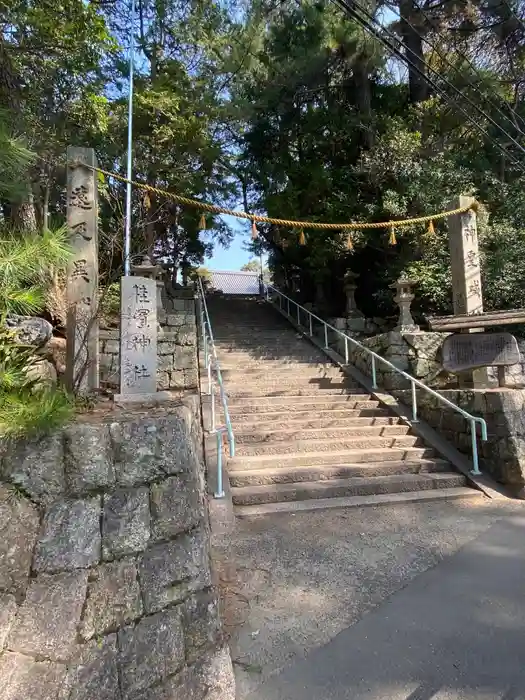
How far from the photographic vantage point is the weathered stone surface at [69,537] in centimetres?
176

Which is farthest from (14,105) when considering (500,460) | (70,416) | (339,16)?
(339,16)

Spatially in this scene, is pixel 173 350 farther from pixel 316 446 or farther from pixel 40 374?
pixel 40 374

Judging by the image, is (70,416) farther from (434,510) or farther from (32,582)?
(434,510)

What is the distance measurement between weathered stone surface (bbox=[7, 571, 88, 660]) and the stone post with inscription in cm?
645

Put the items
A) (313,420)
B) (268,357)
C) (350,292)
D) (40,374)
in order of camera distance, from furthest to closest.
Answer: (350,292)
(268,357)
(313,420)
(40,374)

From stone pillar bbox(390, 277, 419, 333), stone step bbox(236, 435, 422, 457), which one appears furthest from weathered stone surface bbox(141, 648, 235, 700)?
stone pillar bbox(390, 277, 419, 333)

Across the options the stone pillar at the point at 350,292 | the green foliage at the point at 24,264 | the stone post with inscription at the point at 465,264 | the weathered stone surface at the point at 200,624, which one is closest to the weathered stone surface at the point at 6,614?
the weathered stone surface at the point at 200,624

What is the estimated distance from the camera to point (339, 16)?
9.88 m

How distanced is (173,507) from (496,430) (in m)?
4.55

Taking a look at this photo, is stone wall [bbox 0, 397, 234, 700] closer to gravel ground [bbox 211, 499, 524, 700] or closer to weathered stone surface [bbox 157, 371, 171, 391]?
gravel ground [bbox 211, 499, 524, 700]

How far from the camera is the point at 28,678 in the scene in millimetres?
1600

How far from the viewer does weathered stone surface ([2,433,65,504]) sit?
1784mm

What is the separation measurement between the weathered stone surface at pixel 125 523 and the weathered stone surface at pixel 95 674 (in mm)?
340

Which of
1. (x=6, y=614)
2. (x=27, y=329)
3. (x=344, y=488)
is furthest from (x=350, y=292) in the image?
(x=6, y=614)
